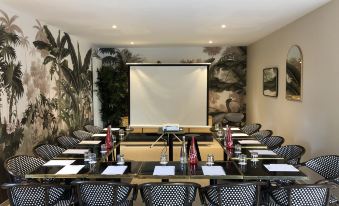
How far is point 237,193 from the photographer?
2811mm

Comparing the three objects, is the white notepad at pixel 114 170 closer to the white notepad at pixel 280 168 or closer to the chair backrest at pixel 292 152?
the white notepad at pixel 280 168

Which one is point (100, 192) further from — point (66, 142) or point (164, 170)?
point (66, 142)

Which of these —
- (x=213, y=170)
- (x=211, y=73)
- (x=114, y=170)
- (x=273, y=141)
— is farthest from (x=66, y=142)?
(x=211, y=73)

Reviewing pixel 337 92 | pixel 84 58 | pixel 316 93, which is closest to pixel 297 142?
pixel 316 93

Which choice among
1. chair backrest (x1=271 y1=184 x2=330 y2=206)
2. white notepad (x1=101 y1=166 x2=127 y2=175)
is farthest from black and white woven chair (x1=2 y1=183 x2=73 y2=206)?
chair backrest (x1=271 y1=184 x2=330 y2=206)

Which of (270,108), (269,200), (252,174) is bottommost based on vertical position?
(269,200)

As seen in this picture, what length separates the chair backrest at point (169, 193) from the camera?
275 centimetres

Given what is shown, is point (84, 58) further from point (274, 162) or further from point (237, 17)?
point (274, 162)

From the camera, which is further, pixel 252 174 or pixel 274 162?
pixel 274 162

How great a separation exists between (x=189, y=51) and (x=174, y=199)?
715 centimetres

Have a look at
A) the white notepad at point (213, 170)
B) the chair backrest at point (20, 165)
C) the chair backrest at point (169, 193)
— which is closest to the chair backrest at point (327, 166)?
the white notepad at point (213, 170)

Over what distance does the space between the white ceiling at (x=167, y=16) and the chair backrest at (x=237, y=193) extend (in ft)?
A: 7.91

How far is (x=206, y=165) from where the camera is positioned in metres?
3.47

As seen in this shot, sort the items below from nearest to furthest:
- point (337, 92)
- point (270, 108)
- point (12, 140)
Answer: point (337, 92) < point (12, 140) < point (270, 108)
